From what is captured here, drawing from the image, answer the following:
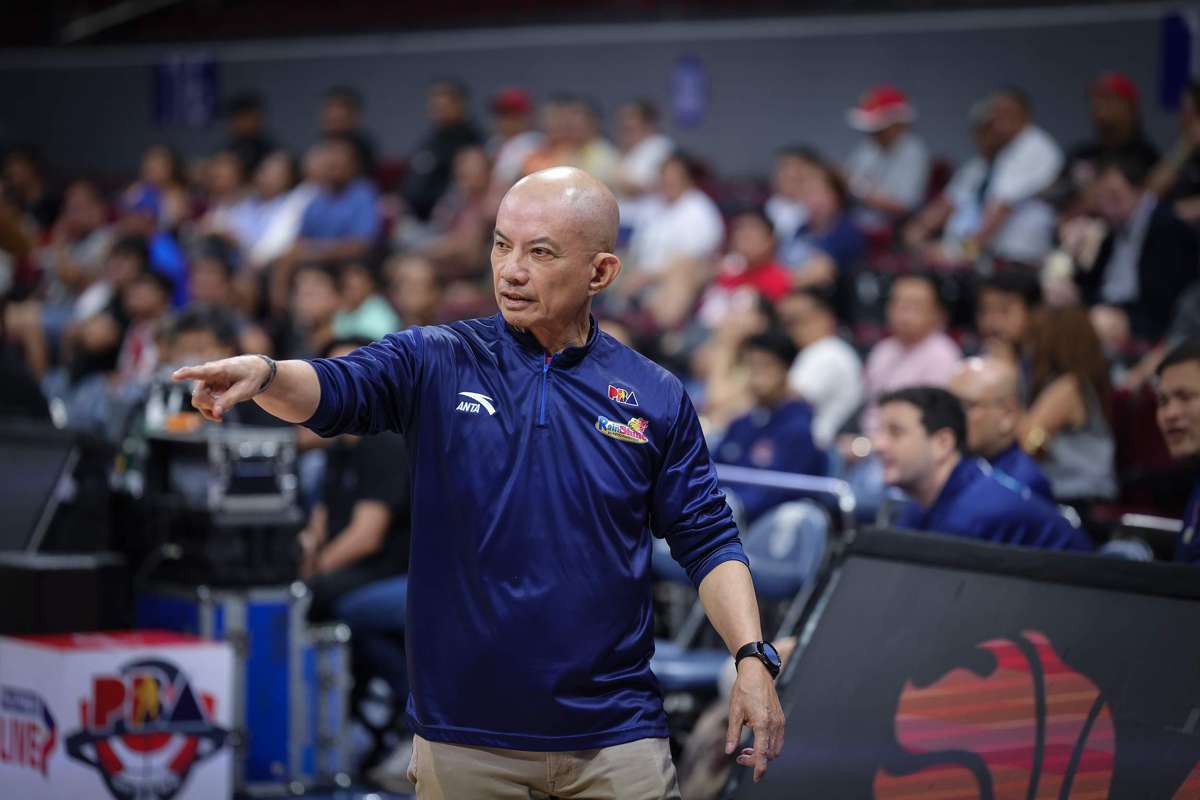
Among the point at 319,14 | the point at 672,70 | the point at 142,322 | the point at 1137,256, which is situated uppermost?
the point at 319,14

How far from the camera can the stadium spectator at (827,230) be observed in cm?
958

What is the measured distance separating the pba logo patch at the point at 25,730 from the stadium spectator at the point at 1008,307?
4.44 meters

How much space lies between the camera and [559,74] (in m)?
13.4

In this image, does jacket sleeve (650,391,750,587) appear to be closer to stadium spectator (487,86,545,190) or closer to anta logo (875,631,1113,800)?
anta logo (875,631,1113,800)

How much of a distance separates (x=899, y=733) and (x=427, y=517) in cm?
147

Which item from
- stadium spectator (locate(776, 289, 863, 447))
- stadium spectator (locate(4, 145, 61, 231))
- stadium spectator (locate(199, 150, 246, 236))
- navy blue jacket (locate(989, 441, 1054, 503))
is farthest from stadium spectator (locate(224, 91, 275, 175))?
navy blue jacket (locate(989, 441, 1054, 503))

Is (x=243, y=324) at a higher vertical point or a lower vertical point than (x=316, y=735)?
higher

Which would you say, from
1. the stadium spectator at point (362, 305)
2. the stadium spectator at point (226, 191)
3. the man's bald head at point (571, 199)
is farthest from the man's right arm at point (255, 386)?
the stadium spectator at point (226, 191)

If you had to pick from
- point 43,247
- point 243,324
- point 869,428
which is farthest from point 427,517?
point 43,247

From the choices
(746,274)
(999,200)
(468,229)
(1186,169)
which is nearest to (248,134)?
(468,229)

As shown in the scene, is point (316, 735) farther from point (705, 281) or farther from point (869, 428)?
point (705, 281)

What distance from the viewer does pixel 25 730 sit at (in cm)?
508

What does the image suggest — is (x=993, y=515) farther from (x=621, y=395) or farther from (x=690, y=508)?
(x=621, y=395)

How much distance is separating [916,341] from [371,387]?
536 centimetres
